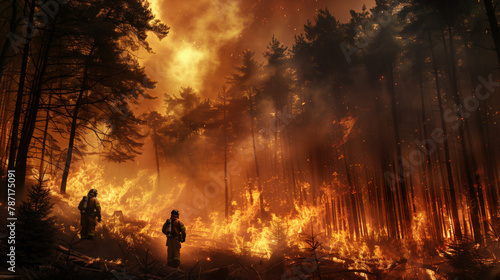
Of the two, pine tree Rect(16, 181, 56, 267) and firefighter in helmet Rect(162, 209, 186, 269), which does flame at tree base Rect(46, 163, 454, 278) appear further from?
pine tree Rect(16, 181, 56, 267)

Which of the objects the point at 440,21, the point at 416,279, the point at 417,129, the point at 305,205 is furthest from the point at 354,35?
the point at 416,279

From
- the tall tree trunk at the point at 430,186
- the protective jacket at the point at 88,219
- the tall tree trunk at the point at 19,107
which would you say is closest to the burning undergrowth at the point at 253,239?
the protective jacket at the point at 88,219

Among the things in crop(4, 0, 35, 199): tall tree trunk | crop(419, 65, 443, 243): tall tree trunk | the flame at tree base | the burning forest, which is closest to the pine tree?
the burning forest

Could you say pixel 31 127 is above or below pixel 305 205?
above

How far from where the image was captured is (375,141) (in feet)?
78.9

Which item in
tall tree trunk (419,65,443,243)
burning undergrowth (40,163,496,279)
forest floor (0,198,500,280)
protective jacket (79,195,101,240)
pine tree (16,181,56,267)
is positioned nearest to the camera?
pine tree (16,181,56,267)

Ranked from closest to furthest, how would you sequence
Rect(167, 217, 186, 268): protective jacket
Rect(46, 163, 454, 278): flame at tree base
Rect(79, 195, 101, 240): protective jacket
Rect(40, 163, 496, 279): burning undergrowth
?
Rect(167, 217, 186, 268): protective jacket → Rect(79, 195, 101, 240): protective jacket → Rect(40, 163, 496, 279): burning undergrowth → Rect(46, 163, 454, 278): flame at tree base

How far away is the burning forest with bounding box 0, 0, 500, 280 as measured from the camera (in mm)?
9461

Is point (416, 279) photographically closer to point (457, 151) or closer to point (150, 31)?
point (150, 31)

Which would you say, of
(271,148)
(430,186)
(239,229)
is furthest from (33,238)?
(271,148)

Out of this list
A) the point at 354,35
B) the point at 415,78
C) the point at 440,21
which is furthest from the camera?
the point at 354,35

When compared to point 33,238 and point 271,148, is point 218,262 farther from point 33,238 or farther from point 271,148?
point 271,148

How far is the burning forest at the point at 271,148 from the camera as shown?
946 centimetres

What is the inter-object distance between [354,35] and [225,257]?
2442cm
